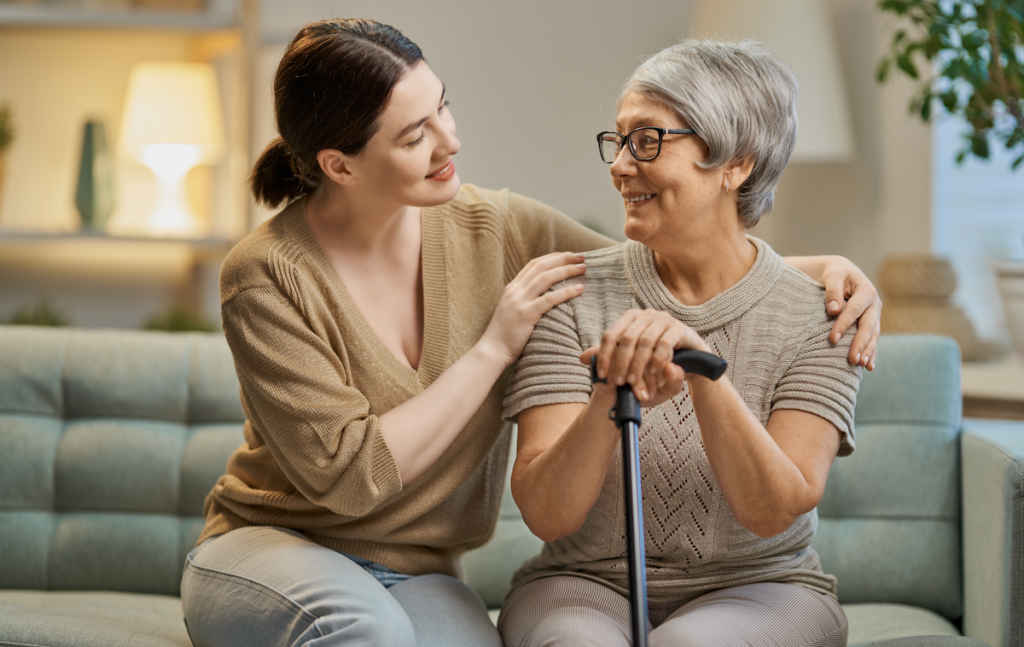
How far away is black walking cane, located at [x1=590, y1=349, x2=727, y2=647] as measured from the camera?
943mm

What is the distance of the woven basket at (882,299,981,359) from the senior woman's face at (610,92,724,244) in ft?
4.09

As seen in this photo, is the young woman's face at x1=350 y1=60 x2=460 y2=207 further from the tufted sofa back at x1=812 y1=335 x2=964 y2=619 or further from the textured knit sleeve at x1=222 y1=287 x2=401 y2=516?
the tufted sofa back at x1=812 y1=335 x2=964 y2=619

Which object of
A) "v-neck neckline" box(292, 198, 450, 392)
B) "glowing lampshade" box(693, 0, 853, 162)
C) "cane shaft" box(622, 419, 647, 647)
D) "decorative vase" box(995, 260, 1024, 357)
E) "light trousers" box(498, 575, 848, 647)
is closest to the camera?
"cane shaft" box(622, 419, 647, 647)

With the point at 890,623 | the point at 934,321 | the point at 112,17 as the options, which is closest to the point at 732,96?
the point at 890,623

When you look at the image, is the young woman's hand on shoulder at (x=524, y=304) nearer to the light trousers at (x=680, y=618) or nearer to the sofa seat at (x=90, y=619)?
the light trousers at (x=680, y=618)

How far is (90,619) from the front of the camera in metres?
1.43

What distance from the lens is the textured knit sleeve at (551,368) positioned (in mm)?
1255

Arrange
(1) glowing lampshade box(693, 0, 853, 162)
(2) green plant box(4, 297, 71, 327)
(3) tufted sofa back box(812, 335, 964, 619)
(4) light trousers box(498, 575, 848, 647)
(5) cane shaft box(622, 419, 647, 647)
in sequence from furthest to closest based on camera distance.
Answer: (2) green plant box(4, 297, 71, 327) → (1) glowing lampshade box(693, 0, 853, 162) → (3) tufted sofa back box(812, 335, 964, 619) → (4) light trousers box(498, 575, 848, 647) → (5) cane shaft box(622, 419, 647, 647)

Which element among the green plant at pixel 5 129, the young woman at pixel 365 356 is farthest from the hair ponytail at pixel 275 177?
the green plant at pixel 5 129

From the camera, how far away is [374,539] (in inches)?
53.4

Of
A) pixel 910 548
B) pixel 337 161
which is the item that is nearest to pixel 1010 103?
pixel 910 548

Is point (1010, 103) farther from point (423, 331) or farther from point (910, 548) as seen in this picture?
point (423, 331)

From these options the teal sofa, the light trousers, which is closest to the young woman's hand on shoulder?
the light trousers

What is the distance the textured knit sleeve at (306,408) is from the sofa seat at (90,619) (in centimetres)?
35
